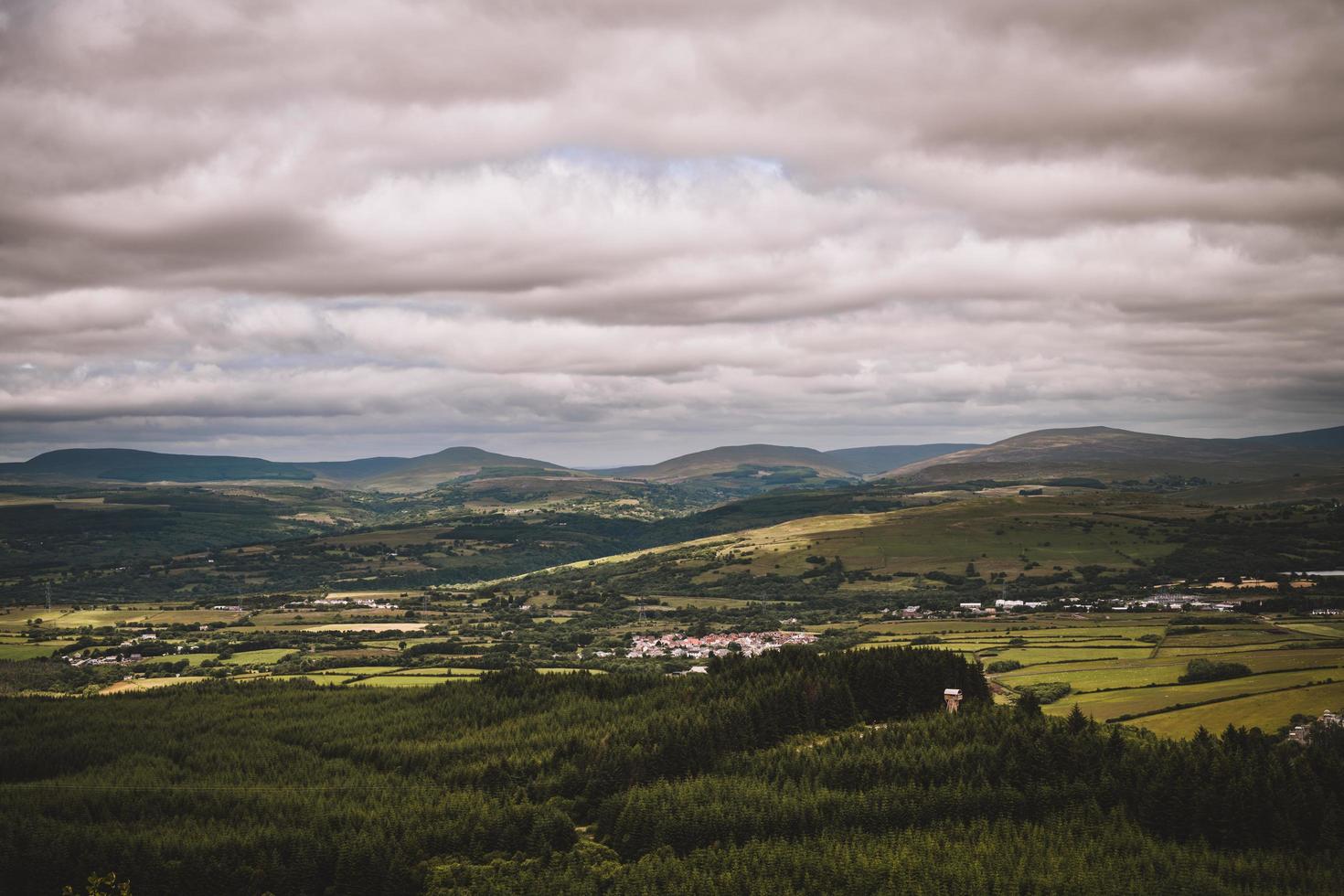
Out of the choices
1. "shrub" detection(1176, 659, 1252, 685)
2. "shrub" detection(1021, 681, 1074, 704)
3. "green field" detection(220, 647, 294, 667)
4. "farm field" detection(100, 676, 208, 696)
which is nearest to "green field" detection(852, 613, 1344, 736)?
"shrub" detection(1021, 681, 1074, 704)

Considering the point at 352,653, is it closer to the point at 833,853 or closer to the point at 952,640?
the point at 952,640

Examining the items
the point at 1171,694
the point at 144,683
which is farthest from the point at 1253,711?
the point at 144,683

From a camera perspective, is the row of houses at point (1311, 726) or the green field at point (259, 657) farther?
the green field at point (259, 657)

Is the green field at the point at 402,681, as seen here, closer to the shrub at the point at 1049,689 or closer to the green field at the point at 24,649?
the shrub at the point at 1049,689

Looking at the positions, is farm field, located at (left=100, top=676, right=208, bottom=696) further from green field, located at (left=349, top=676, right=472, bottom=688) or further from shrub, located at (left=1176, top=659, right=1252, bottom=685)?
shrub, located at (left=1176, top=659, right=1252, bottom=685)

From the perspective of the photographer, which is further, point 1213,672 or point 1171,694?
point 1213,672

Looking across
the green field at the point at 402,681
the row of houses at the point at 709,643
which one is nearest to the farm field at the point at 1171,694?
the row of houses at the point at 709,643

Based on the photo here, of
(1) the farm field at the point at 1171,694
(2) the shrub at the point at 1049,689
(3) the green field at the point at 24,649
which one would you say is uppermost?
(1) the farm field at the point at 1171,694

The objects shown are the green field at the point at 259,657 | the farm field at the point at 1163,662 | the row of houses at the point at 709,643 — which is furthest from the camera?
the row of houses at the point at 709,643

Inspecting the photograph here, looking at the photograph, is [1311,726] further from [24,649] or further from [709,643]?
[24,649]

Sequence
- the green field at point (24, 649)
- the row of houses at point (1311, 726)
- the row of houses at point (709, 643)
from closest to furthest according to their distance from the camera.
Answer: the row of houses at point (1311, 726) → the row of houses at point (709, 643) → the green field at point (24, 649)

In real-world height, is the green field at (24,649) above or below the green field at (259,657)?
above
